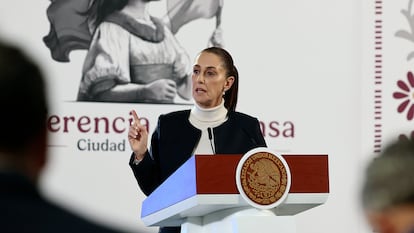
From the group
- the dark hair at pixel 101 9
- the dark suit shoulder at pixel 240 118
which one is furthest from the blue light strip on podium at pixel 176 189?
the dark hair at pixel 101 9

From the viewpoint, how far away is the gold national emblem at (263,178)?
2260 millimetres

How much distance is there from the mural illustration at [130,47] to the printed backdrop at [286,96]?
0.14 feet

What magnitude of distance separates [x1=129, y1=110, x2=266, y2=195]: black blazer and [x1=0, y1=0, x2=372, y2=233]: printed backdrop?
147 cm

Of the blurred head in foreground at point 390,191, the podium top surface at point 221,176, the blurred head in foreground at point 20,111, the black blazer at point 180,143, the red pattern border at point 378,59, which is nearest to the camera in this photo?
the blurred head in foreground at point 20,111

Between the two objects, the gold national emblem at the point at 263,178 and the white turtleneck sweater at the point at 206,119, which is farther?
the white turtleneck sweater at the point at 206,119

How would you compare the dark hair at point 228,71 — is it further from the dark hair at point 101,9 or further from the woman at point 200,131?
the dark hair at point 101,9

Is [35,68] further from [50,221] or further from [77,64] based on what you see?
[77,64]

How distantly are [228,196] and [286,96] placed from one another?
2.35 meters

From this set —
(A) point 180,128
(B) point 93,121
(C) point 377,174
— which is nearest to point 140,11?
(B) point 93,121

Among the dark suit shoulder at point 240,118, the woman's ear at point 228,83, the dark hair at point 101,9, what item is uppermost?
the dark hair at point 101,9

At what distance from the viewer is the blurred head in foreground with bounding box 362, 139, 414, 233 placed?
1.14 m

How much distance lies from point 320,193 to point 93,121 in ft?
7.32

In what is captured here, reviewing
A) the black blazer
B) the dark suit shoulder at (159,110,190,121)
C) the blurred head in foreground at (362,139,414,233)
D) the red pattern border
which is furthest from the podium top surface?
the red pattern border

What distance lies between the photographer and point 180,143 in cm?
287
